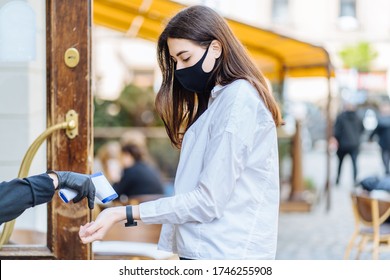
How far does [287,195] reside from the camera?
445 inches

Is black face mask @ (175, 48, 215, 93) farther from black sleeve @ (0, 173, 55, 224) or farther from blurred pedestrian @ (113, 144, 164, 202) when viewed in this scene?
blurred pedestrian @ (113, 144, 164, 202)

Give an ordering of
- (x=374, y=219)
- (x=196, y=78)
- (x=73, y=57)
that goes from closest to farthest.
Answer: (x=196, y=78)
(x=73, y=57)
(x=374, y=219)

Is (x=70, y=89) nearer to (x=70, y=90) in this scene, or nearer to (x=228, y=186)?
(x=70, y=90)

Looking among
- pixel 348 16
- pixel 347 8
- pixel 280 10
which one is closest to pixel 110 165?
pixel 280 10

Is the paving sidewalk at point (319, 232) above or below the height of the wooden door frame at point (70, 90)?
below

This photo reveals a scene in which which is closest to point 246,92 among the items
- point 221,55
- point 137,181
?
point 221,55

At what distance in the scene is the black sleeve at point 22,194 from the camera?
2.43 meters

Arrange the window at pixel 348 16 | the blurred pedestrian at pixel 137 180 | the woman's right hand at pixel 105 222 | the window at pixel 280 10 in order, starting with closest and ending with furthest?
the woman's right hand at pixel 105 222 < the blurred pedestrian at pixel 137 180 < the window at pixel 348 16 < the window at pixel 280 10

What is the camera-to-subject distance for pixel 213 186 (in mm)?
2422

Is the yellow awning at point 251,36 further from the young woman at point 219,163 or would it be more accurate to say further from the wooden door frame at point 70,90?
the young woman at point 219,163

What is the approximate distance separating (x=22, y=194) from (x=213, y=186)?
586mm

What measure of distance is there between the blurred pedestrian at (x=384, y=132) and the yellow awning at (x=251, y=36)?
3026 millimetres

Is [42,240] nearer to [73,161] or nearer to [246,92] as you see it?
[73,161]

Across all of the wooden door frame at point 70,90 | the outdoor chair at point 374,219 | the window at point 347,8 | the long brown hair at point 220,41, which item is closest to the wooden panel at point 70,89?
the wooden door frame at point 70,90
